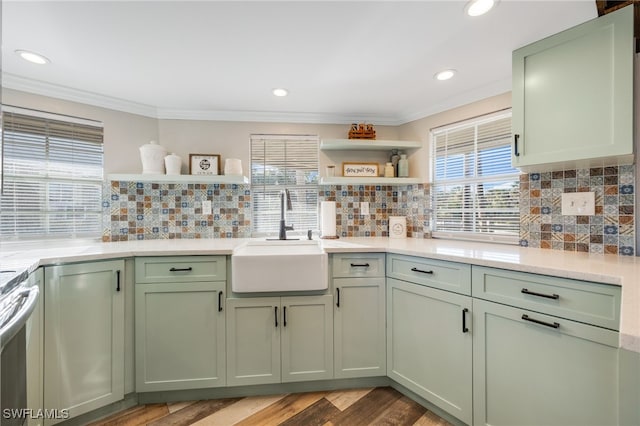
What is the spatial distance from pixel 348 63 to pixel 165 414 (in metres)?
2.37

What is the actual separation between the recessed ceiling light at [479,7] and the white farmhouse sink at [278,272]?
142cm

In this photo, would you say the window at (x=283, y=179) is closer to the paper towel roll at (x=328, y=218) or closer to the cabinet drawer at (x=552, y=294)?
the paper towel roll at (x=328, y=218)

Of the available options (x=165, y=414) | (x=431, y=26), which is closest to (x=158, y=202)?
(x=165, y=414)

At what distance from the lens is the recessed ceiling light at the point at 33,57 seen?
1.50m

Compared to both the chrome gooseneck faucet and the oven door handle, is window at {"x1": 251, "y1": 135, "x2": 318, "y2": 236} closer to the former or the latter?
the chrome gooseneck faucet

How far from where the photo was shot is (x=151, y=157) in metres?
2.11

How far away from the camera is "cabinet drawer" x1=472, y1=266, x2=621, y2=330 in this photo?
3.22ft

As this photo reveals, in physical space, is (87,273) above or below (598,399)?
above

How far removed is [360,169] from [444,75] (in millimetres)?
949

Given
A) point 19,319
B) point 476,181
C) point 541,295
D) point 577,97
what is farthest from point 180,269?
point 577,97

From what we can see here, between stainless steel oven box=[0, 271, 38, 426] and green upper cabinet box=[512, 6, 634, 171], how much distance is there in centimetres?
227

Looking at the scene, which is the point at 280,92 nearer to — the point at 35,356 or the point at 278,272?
the point at 278,272

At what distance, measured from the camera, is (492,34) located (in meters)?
1.37

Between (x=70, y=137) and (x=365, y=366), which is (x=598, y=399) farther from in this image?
(x=70, y=137)
